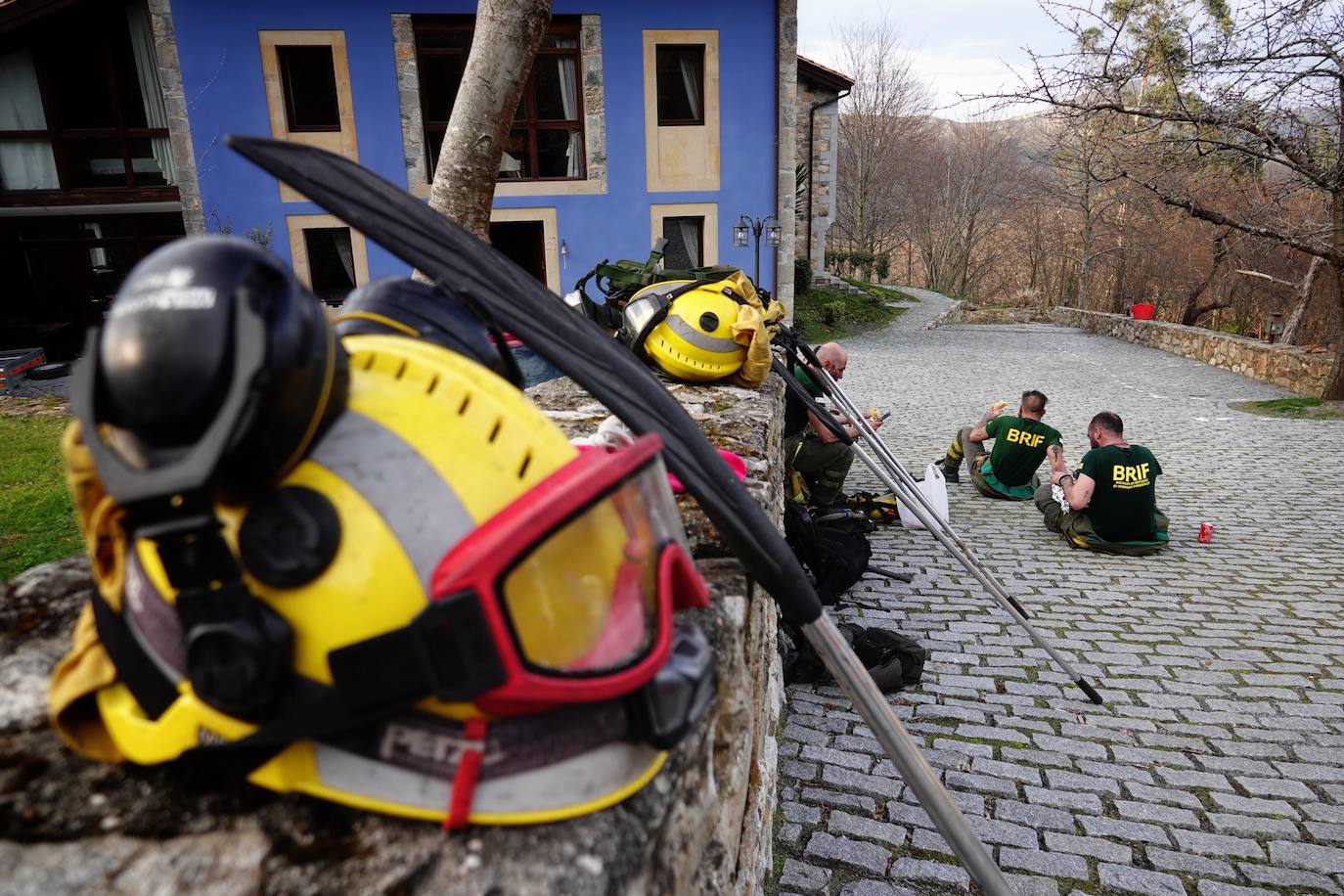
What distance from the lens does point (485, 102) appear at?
489 centimetres

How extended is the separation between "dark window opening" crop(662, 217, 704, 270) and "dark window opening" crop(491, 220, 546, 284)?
2.98 m

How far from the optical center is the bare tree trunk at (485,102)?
188 inches

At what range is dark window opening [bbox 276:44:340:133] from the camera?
52.7 feet

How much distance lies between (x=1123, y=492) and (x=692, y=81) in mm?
14158

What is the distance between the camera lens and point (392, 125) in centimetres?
1623

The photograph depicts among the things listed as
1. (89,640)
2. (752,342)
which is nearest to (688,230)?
(752,342)

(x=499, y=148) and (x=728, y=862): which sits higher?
(x=499, y=148)

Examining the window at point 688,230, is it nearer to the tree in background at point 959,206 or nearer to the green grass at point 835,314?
the green grass at point 835,314

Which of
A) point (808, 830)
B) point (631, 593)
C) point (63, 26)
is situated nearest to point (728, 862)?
point (631, 593)

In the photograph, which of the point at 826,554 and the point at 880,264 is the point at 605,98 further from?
the point at 880,264

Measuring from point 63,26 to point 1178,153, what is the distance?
810 inches

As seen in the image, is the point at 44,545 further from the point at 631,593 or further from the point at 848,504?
the point at 848,504

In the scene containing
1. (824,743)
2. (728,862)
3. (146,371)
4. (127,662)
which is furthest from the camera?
(824,743)

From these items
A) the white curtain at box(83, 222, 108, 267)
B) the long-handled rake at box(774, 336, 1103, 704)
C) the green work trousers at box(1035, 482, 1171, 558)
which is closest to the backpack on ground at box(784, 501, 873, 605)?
the long-handled rake at box(774, 336, 1103, 704)
